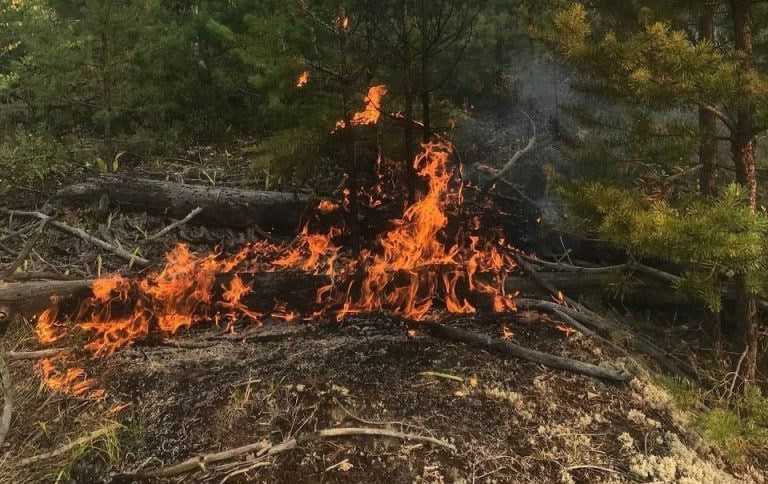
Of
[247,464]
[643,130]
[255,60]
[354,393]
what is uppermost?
[255,60]

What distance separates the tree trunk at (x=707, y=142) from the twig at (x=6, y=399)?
6962 millimetres

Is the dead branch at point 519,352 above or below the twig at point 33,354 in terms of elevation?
above

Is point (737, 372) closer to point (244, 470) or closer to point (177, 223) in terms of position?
point (244, 470)

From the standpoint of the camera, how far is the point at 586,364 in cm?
482

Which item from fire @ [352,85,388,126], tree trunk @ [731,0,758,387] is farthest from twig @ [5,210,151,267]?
tree trunk @ [731,0,758,387]

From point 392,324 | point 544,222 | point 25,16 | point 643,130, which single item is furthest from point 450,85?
point 25,16

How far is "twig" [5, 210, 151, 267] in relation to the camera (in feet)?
24.4

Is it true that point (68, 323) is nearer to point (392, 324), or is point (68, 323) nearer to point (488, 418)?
point (392, 324)

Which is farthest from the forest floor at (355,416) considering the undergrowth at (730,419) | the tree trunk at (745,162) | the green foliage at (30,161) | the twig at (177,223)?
the green foliage at (30,161)

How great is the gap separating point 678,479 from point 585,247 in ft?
15.4

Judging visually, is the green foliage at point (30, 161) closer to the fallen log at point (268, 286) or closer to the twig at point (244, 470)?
the fallen log at point (268, 286)

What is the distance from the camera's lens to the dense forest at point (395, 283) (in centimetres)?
393

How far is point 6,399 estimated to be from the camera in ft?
14.0

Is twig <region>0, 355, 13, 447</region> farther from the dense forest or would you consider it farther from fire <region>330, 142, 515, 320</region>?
fire <region>330, 142, 515, 320</region>
